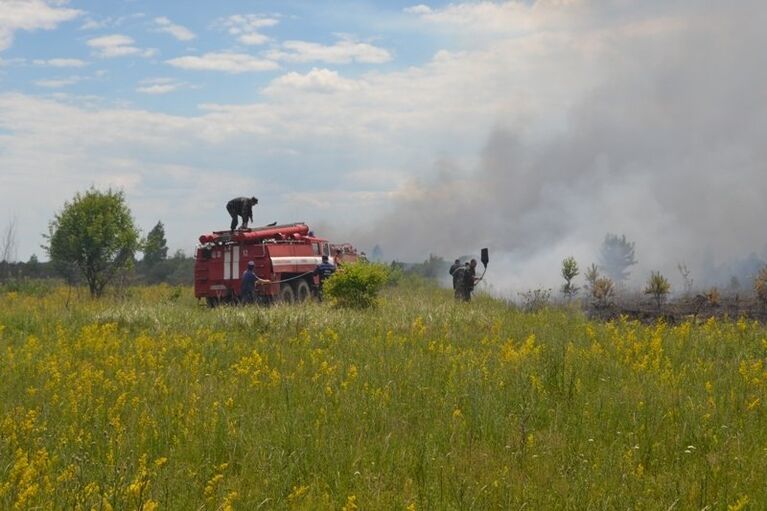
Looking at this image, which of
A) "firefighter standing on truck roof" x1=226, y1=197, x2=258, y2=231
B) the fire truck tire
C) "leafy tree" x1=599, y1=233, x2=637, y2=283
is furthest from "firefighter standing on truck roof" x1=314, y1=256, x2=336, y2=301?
"leafy tree" x1=599, y1=233, x2=637, y2=283

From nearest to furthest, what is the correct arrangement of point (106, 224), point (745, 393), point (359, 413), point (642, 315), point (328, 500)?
point (328, 500) → point (359, 413) → point (745, 393) → point (642, 315) → point (106, 224)

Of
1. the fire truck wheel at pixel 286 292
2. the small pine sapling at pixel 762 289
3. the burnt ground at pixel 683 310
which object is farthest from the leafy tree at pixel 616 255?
the fire truck wheel at pixel 286 292

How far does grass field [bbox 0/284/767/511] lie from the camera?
16.6 ft

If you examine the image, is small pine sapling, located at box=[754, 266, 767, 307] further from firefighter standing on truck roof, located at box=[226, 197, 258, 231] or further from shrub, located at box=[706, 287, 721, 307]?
firefighter standing on truck roof, located at box=[226, 197, 258, 231]

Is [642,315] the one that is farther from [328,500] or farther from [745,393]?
[328,500]

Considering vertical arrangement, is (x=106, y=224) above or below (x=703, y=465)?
above

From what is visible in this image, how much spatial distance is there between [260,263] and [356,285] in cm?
333

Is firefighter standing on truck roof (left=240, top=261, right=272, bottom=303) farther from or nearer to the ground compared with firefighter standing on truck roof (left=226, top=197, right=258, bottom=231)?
nearer to the ground

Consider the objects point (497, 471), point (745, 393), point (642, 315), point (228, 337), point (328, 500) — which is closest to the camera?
point (328, 500)

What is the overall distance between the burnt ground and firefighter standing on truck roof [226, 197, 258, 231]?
9878 millimetres


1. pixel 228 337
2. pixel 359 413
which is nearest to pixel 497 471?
pixel 359 413

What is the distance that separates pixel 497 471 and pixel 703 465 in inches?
63.0

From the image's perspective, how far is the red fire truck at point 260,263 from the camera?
69.7 feet

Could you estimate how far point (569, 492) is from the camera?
16.8 feet
